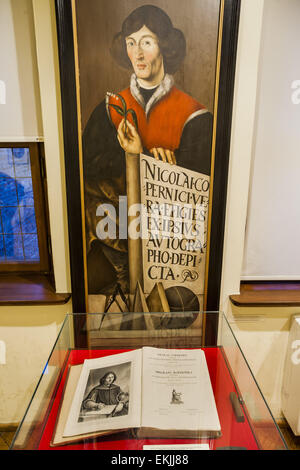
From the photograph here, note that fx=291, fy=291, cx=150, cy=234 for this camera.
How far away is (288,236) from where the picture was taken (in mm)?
1772

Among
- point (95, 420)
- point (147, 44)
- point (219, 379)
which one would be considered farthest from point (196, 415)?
point (147, 44)

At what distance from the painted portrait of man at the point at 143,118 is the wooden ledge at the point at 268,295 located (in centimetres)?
76

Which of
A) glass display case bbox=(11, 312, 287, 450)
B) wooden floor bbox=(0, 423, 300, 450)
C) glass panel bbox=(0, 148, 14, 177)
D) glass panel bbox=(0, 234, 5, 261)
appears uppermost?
glass panel bbox=(0, 148, 14, 177)

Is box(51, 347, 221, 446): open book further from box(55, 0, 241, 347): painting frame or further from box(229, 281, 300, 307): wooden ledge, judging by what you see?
box(229, 281, 300, 307): wooden ledge

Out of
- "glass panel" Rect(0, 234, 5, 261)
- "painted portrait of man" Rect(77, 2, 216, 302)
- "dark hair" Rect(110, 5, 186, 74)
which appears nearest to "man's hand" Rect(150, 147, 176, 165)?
"painted portrait of man" Rect(77, 2, 216, 302)

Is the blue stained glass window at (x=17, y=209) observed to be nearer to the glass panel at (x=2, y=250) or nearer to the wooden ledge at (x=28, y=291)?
the glass panel at (x=2, y=250)

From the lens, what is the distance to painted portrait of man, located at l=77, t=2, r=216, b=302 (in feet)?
4.43

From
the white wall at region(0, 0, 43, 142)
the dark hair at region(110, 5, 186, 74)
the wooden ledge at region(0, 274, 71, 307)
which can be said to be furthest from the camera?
the wooden ledge at region(0, 274, 71, 307)

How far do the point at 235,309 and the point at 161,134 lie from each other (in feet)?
3.60

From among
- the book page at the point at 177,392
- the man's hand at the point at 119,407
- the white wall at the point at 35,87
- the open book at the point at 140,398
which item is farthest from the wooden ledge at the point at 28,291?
the man's hand at the point at 119,407

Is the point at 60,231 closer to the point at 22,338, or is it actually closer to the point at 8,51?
the point at 22,338

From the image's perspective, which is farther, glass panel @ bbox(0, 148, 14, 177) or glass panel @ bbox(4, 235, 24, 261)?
glass panel @ bbox(4, 235, 24, 261)

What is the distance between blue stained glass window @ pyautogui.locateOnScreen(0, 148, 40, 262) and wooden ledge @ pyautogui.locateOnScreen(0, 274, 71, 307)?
0.40 feet

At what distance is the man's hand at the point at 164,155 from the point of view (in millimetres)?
1484
